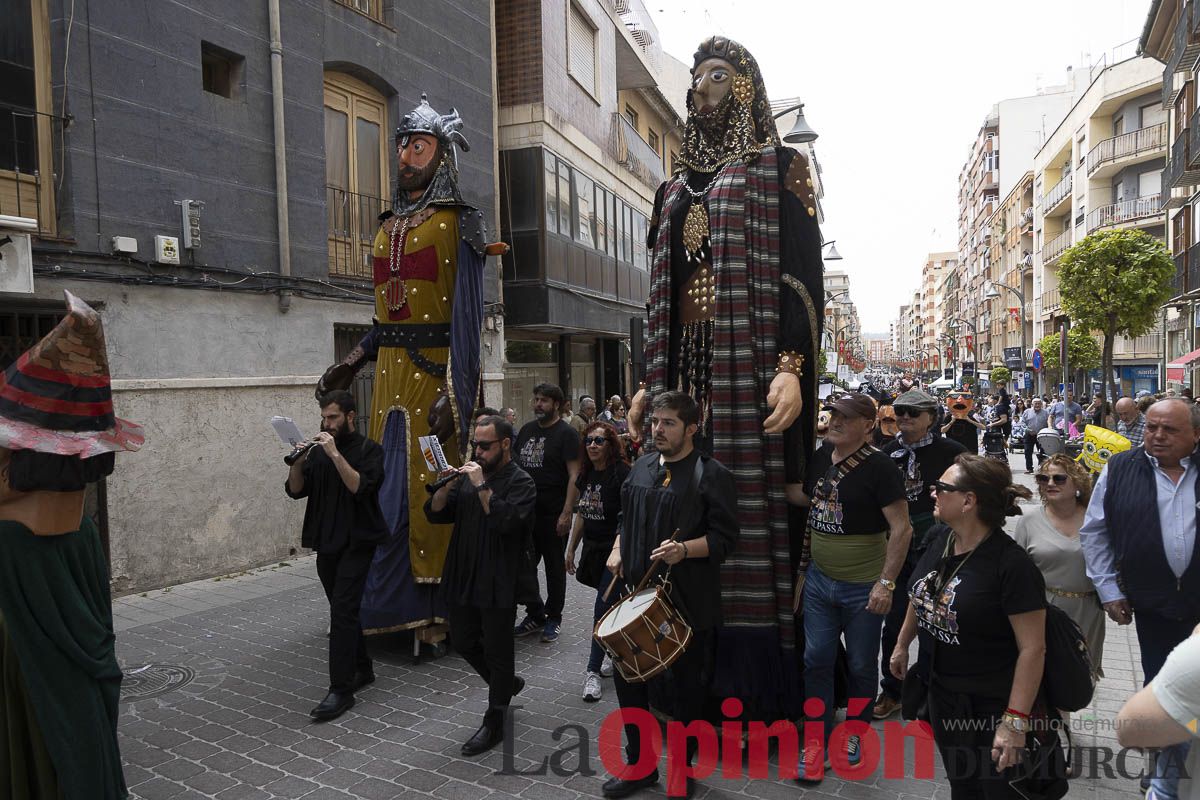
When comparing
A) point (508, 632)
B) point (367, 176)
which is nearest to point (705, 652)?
point (508, 632)

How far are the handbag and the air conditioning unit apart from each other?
22.3 ft

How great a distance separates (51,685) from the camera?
263 cm

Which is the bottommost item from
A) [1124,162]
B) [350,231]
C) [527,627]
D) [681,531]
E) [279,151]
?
[527,627]

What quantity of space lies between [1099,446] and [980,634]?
3.49 meters

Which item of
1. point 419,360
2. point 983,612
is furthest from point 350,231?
point 983,612

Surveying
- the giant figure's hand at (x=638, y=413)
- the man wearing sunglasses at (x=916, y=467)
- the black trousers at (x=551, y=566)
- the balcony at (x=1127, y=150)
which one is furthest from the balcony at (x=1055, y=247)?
the giant figure's hand at (x=638, y=413)

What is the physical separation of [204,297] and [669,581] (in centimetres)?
630

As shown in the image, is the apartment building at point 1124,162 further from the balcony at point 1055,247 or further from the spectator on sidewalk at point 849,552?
the spectator on sidewalk at point 849,552

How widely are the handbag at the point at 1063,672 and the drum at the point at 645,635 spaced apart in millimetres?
1269

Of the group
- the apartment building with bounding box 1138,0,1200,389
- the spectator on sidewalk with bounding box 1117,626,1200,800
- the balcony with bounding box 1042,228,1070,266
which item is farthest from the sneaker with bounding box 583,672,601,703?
the balcony with bounding box 1042,228,1070,266

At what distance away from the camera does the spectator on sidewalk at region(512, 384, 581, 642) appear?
20.1 ft

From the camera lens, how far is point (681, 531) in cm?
337

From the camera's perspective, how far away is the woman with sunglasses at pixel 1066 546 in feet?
13.3

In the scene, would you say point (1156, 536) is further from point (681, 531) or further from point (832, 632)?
point (681, 531)
